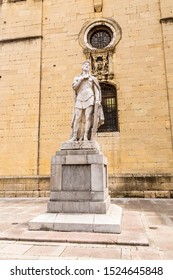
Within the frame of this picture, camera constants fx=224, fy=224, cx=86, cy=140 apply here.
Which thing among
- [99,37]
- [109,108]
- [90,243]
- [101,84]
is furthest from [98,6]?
[90,243]

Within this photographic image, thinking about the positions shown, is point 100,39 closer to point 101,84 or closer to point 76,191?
point 101,84

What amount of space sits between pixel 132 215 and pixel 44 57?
10.2 metres

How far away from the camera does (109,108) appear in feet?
39.1

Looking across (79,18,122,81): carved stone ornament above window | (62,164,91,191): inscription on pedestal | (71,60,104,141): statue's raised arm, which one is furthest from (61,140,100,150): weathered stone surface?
(79,18,122,81): carved stone ornament above window

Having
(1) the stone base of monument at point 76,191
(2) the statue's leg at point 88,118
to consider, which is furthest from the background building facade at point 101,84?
(1) the stone base of monument at point 76,191

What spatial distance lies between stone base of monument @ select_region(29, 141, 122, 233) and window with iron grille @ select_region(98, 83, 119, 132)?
604cm

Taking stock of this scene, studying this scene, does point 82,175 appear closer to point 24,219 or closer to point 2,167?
point 24,219

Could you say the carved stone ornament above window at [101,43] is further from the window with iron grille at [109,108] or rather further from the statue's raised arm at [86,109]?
the statue's raised arm at [86,109]

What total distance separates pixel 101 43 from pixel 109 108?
12.8ft

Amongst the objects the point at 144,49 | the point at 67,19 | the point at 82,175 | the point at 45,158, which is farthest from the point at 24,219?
the point at 67,19

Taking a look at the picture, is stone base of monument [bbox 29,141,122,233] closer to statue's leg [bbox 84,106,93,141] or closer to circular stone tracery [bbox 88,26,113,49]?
statue's leg [bbox 84,106,93,141]

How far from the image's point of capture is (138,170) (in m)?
10.7
